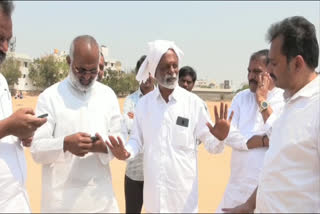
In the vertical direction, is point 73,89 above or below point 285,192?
above

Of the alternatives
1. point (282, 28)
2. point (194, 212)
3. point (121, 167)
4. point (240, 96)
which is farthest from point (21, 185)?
Result: point (121, 167)

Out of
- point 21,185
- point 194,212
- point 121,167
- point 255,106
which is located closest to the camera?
point 21,185

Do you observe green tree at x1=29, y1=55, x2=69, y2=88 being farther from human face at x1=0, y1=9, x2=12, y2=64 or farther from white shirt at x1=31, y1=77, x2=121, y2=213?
human face at x1=0, y1=9, x2=12, y2=64

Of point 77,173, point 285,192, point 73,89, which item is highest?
point 73,89

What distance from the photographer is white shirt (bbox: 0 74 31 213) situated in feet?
8.45

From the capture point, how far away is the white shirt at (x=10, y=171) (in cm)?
258

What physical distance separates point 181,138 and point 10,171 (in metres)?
1.57

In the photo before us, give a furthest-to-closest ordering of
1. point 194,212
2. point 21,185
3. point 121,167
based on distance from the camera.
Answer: point 121,167, point 194,212, point 21,185

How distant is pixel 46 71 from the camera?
52875 mm

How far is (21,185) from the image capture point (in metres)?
2.71

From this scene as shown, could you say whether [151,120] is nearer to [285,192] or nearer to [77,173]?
[77,173]

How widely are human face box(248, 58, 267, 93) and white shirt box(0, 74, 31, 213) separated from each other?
2.45 m

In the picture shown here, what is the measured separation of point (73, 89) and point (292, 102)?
1.93 m

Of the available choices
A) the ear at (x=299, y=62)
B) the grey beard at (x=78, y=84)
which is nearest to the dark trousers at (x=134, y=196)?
the grey beard at (x=78, y=84)
